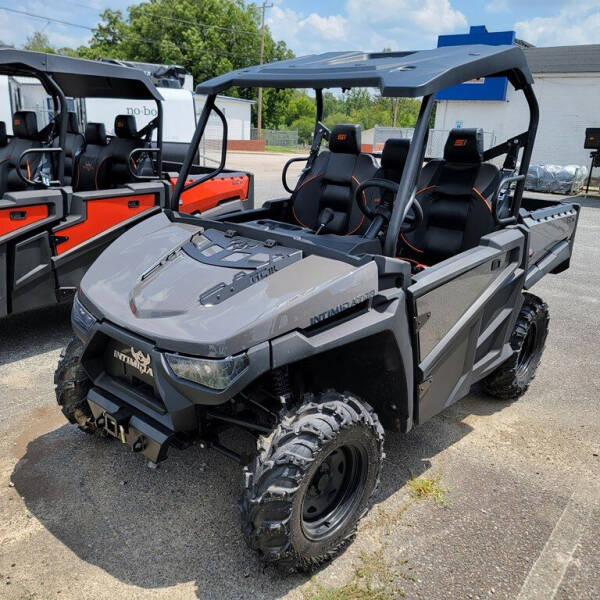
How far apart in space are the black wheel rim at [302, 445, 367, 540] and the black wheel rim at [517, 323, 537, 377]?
6.22 feet

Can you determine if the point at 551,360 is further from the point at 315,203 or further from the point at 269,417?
the point at 269,417

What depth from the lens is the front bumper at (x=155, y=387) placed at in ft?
7.26

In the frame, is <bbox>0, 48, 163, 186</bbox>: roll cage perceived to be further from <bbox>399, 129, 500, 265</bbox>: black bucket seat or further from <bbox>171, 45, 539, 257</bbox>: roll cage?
<bbox>399, 129, 500, 265</bbox>: black bucket seat

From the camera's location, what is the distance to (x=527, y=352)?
13.9 feet

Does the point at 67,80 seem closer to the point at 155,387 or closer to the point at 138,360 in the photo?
the point at 138,360

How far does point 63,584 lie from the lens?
2.36 metres

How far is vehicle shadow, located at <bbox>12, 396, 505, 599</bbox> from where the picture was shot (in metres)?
2.45

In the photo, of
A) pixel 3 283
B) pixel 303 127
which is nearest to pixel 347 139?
pixel 3 283

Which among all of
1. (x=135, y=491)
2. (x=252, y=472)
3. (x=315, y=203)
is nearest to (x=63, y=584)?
(x=135, y=491)

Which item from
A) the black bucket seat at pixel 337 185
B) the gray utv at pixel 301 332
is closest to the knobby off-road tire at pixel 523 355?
the gray utv at pixel 301 332

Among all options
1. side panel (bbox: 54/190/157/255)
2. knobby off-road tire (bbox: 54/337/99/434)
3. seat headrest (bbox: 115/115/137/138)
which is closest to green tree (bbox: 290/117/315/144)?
seat headrest (bbox: 115/115/137/138)

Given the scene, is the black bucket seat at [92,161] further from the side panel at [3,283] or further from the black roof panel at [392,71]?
the black roof panel at [392,71]

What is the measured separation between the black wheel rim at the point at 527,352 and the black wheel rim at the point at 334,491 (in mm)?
1896

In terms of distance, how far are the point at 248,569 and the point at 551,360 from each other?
3.26 meters
